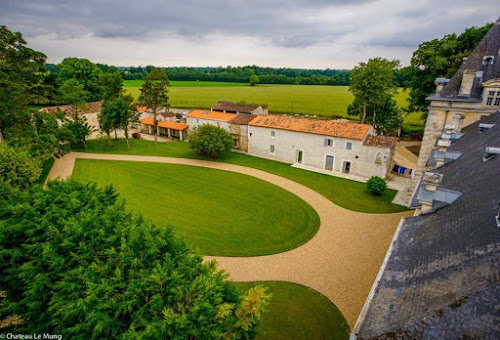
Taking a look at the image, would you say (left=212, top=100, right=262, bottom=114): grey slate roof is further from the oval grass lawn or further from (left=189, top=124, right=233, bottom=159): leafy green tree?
the oval grass lawn

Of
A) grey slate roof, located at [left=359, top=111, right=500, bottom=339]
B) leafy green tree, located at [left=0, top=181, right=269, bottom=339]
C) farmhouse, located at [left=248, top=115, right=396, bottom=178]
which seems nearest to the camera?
grey slate roof, located at [left=359, top=111, right=500, bottom=339]

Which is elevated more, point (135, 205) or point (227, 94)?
point (227, 94)

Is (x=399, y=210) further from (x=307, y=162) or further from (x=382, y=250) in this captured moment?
(x=307, y=162)

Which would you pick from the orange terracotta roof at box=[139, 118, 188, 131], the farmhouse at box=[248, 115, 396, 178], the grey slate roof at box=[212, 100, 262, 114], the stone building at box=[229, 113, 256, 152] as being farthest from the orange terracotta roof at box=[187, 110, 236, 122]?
the grey slate roof at box=[212, 100, 262, 114]

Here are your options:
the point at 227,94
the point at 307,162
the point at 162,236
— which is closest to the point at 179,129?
the point at 307,162

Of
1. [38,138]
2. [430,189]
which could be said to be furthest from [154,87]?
[430,189]

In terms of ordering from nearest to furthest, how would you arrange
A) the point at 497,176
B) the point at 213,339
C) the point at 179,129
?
the point at 213,339 → the point at 497,176 → the point at 179,129
